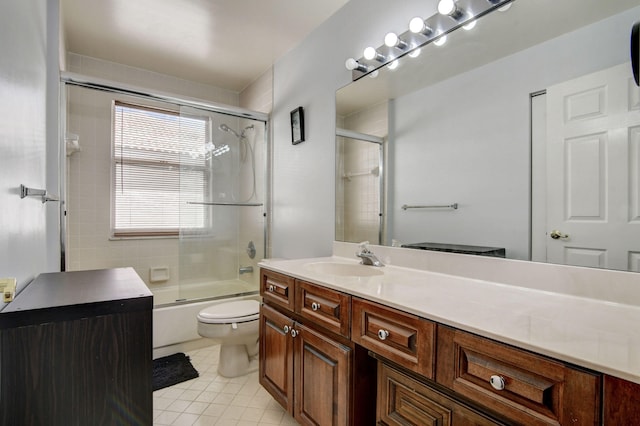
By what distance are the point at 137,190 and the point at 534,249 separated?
130 inches

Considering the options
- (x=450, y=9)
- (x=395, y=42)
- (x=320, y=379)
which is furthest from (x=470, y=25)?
(x=320, y=379)

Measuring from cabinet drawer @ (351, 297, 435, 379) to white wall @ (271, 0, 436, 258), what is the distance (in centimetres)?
106

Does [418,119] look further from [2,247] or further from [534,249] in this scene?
[2,247]

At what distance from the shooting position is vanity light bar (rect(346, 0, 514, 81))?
1380 millimetres

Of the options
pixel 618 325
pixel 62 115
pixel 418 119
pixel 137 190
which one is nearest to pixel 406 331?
pixel 618 325

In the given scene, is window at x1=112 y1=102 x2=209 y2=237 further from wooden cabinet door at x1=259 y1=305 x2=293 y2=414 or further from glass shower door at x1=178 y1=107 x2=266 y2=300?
wooden cabinet door at x1=259 y1=305 x2=293 y2=414

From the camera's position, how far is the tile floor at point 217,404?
5.63 ft

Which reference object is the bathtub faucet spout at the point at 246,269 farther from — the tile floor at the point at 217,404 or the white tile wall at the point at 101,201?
the tile floor at the point at 217,404

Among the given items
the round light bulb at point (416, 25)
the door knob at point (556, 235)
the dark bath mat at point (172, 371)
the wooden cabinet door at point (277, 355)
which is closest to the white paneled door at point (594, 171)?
the door knob at point (556, 235)

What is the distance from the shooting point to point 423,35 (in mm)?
1583

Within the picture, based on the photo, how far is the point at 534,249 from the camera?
119 centimetres

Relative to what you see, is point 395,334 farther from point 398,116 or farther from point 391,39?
point 391,39

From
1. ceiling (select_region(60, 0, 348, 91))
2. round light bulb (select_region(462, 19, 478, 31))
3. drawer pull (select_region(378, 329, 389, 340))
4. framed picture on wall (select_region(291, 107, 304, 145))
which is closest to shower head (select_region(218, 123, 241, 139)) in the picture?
ceiling (select_region(60, 0, 348, 91))

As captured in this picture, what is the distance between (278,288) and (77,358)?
0.99 m
